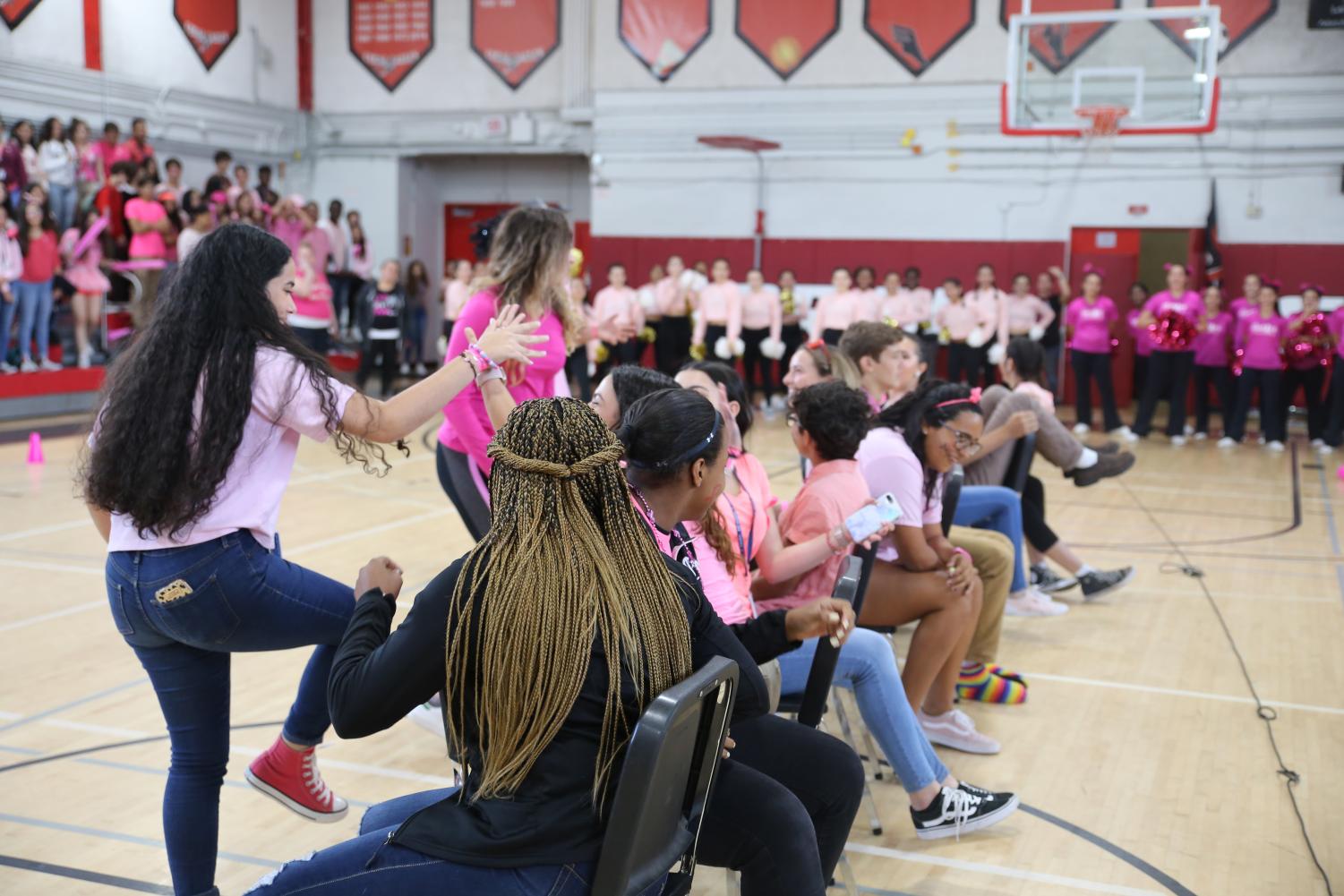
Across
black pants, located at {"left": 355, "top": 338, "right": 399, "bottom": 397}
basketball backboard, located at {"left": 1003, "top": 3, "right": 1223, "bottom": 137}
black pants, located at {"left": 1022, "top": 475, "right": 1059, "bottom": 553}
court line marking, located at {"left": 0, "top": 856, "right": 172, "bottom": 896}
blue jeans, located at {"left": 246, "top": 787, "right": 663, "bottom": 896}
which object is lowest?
black pants, located at {"left": 355, "top": 338, "right": 399, "bottom": 397}

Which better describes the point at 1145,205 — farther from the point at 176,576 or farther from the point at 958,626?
the point at 176,576

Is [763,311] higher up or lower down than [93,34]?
lower down

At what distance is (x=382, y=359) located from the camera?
629 inches

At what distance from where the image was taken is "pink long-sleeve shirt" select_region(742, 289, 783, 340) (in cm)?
1520

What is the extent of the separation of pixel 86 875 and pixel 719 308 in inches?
496

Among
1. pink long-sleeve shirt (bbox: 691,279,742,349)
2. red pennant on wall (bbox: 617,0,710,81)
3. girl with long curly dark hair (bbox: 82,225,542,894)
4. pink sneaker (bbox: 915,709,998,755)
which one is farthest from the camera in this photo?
red pennant on wall (bbox: 617,0,710,81)

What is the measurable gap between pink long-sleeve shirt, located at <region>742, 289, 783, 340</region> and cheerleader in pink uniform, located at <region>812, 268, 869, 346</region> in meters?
0.50

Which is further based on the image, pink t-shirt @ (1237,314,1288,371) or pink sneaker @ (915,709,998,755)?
pink t-shirt @ (1237,314,1288,371)

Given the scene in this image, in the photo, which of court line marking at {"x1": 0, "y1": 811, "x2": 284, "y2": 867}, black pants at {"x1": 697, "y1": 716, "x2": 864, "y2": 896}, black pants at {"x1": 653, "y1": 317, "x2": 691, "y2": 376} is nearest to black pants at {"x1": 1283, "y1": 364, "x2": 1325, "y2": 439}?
black pants at {"x1": 653, "y1": 317, "x2": 691, "y2": 376}

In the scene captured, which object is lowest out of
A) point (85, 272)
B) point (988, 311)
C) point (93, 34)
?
point (988, 311)

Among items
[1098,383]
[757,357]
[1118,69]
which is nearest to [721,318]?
[757,357]

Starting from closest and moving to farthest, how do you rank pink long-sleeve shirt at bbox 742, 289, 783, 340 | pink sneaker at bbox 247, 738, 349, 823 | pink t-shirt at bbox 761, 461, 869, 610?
pink sneaker at bbox 247, 738, 349, 823, pink t-shirt at bbox 761, 461, 869, 610, pink long-sleeve shirt at bbox 742, 289, 783, 340

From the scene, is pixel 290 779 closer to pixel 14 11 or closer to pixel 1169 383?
pixel 1169 383

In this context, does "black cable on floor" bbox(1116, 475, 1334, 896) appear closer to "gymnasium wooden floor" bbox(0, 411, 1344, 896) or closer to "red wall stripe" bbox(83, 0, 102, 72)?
"gymnasium wooden floor" bbox(0, 411, 1344, 896)
